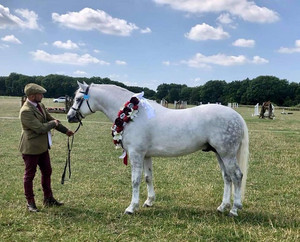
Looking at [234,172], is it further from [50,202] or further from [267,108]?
[267,108]

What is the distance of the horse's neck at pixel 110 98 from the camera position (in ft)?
19.7

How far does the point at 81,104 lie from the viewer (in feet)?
20.1

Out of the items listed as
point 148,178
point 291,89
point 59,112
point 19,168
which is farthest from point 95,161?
point 291,89

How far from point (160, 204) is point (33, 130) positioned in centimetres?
287

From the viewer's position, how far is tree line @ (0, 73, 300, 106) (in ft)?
324

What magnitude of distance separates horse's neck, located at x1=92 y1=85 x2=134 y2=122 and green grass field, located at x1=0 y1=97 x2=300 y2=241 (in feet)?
6.19

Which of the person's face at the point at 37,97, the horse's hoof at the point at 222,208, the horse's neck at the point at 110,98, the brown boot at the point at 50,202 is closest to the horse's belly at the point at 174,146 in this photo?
the horse's neck at the point at 110,98

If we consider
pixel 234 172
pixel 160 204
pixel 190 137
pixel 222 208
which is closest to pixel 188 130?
pixel 190 137

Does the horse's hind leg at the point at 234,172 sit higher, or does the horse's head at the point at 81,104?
the horse's head at the point at 81,104

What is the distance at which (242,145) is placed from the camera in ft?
18.7

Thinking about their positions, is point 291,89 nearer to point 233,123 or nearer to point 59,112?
point 59,112

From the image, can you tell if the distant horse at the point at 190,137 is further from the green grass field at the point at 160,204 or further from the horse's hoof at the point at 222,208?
the green grass field at the point at 160,204

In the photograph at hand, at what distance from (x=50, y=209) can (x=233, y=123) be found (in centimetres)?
378

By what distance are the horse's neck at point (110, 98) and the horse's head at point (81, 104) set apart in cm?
16
